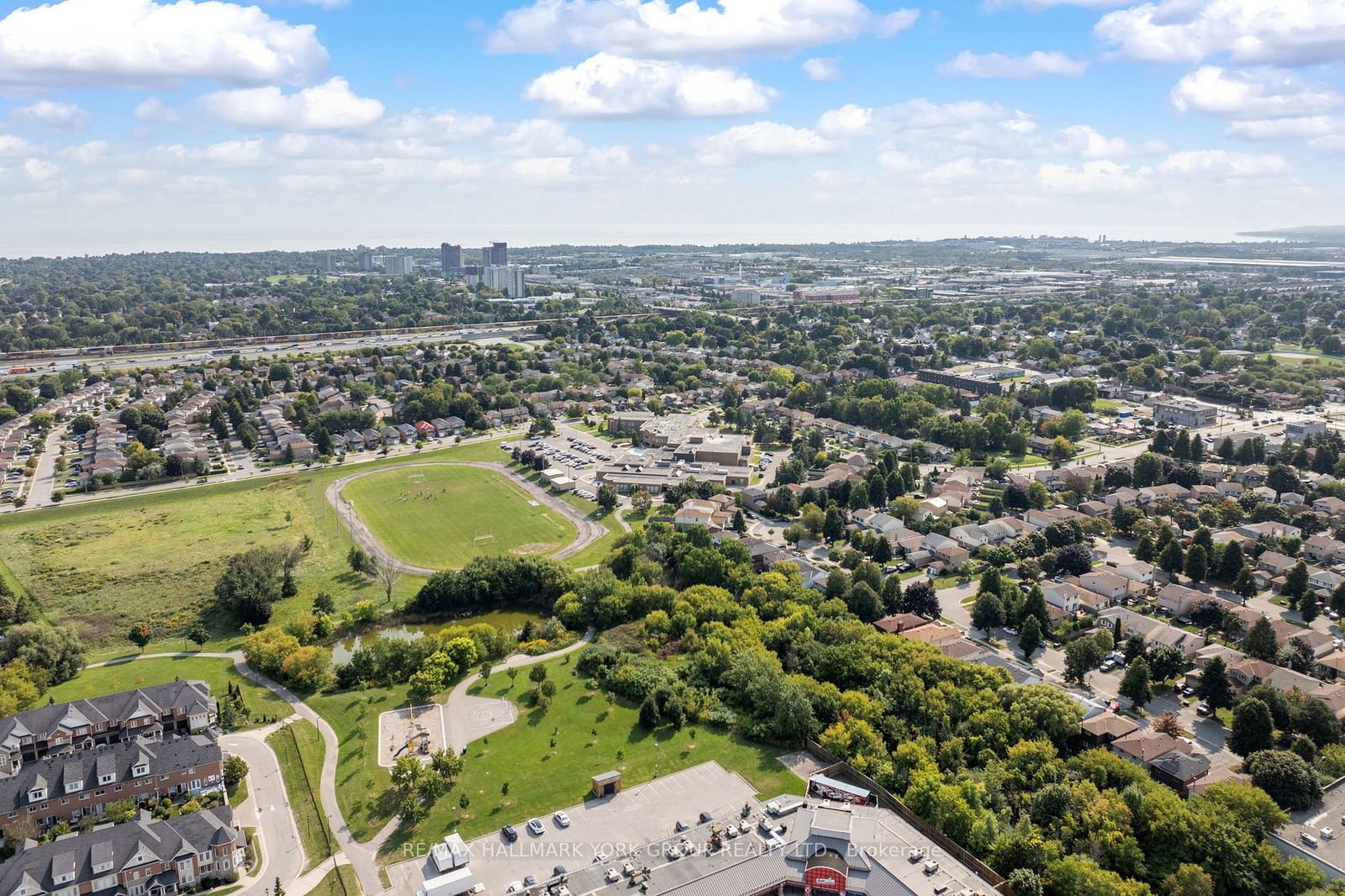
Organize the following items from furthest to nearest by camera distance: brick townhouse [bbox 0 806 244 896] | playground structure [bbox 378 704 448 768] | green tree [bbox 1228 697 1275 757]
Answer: playground structure [bbox 378 704 448 768] → green tree [bbox 1228 697 1275 757] → brick townhouse [bbox 0 806 244 896]

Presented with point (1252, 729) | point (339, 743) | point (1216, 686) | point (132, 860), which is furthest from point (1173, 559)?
point (132, 860)

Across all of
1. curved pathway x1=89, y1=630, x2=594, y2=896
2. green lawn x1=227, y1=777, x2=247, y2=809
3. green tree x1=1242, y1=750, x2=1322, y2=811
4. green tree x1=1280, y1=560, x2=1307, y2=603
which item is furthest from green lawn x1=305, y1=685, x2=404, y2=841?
green tree x1=1280, y1=560, x2=1307, y2=603

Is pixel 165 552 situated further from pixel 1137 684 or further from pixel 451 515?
pixel 1137 684

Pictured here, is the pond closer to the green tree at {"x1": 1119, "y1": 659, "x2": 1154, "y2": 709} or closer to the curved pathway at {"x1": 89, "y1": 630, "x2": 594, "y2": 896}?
the curved pathway at {"x1": 89, "y1": 630, "x2": 594, "y2": 896}

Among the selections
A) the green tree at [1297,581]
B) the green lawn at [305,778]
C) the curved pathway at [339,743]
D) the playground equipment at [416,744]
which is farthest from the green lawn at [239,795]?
the green tree at [1297,581]

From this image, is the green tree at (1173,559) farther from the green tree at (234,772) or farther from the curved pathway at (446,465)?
the green tree at (234,772)

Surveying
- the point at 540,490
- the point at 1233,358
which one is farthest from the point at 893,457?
the point at 1233,358
